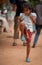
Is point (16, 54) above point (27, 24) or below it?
below

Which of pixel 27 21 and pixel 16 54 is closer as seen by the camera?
pixel 27 21

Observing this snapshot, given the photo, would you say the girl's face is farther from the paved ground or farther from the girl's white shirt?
the paved ground

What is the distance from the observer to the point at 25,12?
6172 mm

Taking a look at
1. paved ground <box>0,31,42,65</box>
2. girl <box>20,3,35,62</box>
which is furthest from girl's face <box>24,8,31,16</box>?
paved ground <box>0,31,42,65</box>

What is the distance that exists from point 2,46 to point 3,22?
121 centimetres

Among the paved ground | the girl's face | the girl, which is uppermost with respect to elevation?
the girl's face

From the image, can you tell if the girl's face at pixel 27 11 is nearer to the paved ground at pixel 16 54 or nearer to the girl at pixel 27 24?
the girl at pixel 27 24

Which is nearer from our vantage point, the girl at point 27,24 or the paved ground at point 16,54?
the girl at point 27,24

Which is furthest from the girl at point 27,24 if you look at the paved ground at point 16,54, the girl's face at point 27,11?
the paved ground at point 16,54

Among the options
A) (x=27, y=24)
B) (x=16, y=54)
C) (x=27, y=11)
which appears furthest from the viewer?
(x=16, y=54)

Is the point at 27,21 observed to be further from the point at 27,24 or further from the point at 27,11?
the point at 27,11

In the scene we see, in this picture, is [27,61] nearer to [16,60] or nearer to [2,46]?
[16,60]

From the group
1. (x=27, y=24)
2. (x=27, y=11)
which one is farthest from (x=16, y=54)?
(x=27, y=11)

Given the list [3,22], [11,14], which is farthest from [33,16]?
[11,14]
